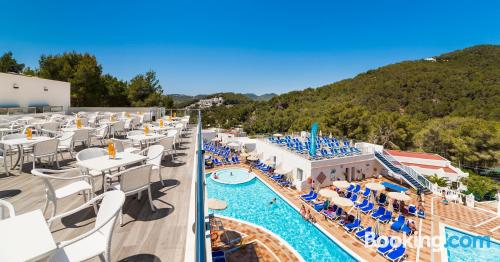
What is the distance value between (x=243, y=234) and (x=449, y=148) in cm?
2391

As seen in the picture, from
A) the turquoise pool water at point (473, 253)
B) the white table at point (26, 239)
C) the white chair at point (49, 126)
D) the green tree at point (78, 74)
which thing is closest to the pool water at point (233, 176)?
the white chair at point (49, 126)

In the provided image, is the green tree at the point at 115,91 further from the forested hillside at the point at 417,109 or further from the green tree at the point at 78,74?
the forested hillside at the point at 417,109

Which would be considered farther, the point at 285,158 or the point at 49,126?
the point at 285,158

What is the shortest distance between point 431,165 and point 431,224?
10.6 metres

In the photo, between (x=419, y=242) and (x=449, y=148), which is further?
(x=449, y=148)

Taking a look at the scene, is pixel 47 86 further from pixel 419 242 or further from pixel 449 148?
pixel 449 148

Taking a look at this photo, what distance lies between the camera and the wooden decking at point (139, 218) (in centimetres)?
242

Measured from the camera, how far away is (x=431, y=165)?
61.0 ft

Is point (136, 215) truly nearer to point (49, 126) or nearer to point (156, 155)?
point (156, 155)

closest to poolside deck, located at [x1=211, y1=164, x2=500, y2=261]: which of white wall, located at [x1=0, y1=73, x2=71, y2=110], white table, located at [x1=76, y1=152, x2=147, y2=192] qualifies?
white table, located at [x1=76, y1=152, x2=147, y2=192]

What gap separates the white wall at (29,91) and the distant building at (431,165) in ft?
78.0

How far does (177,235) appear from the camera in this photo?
269 cm

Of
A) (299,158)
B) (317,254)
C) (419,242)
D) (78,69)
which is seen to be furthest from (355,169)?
(78,69)

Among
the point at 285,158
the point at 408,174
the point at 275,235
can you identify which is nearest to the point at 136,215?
the point at 275,235
